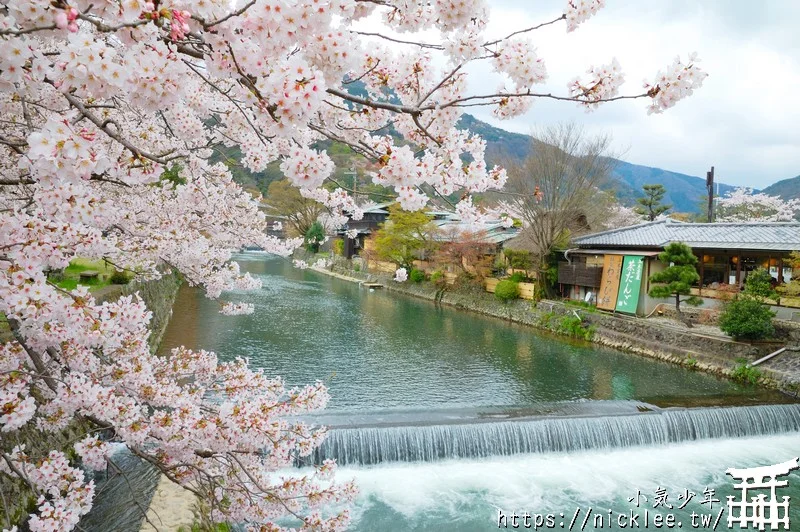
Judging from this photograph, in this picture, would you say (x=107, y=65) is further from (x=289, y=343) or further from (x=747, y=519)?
(x=289, y=343)

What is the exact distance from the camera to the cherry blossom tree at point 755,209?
28.6 metres

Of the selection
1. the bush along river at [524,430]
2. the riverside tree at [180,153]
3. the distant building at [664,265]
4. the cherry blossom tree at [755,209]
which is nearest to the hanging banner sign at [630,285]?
the distant building at [664,265]

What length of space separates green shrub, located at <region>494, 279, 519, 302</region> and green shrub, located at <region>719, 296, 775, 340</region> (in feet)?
27.2

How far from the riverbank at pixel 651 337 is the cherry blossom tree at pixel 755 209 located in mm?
16463

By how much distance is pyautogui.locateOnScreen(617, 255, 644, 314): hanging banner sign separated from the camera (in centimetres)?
1600

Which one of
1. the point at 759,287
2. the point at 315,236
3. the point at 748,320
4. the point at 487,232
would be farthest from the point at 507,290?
the point at 315,236

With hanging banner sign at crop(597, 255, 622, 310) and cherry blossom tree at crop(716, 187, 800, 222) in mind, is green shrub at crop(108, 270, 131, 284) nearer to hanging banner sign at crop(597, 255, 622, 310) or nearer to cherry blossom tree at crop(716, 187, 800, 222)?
hanging banner sign at crop(597, 255, 622, 310)

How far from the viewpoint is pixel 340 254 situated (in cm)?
3975

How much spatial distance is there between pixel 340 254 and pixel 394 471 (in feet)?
106

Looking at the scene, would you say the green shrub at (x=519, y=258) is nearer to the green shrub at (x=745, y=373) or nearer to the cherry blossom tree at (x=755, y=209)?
the green shrub at (x=745, y=373)

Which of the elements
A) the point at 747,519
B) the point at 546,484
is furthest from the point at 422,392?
the point at 747,519

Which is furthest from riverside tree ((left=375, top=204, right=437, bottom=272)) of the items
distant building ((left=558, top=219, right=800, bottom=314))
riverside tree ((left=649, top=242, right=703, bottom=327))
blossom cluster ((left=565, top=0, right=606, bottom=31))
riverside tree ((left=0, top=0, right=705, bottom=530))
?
blossom cluster ((left=565, top=0, right=606, bottom=31))

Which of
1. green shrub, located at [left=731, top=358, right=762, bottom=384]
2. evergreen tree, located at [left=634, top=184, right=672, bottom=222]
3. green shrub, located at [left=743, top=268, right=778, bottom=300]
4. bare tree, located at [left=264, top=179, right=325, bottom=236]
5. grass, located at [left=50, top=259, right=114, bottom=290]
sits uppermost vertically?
evergreen tree, located at [left=634, top=184, right=672, bottom=222]

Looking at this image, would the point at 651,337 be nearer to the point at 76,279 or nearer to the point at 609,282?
the point at 609,282
